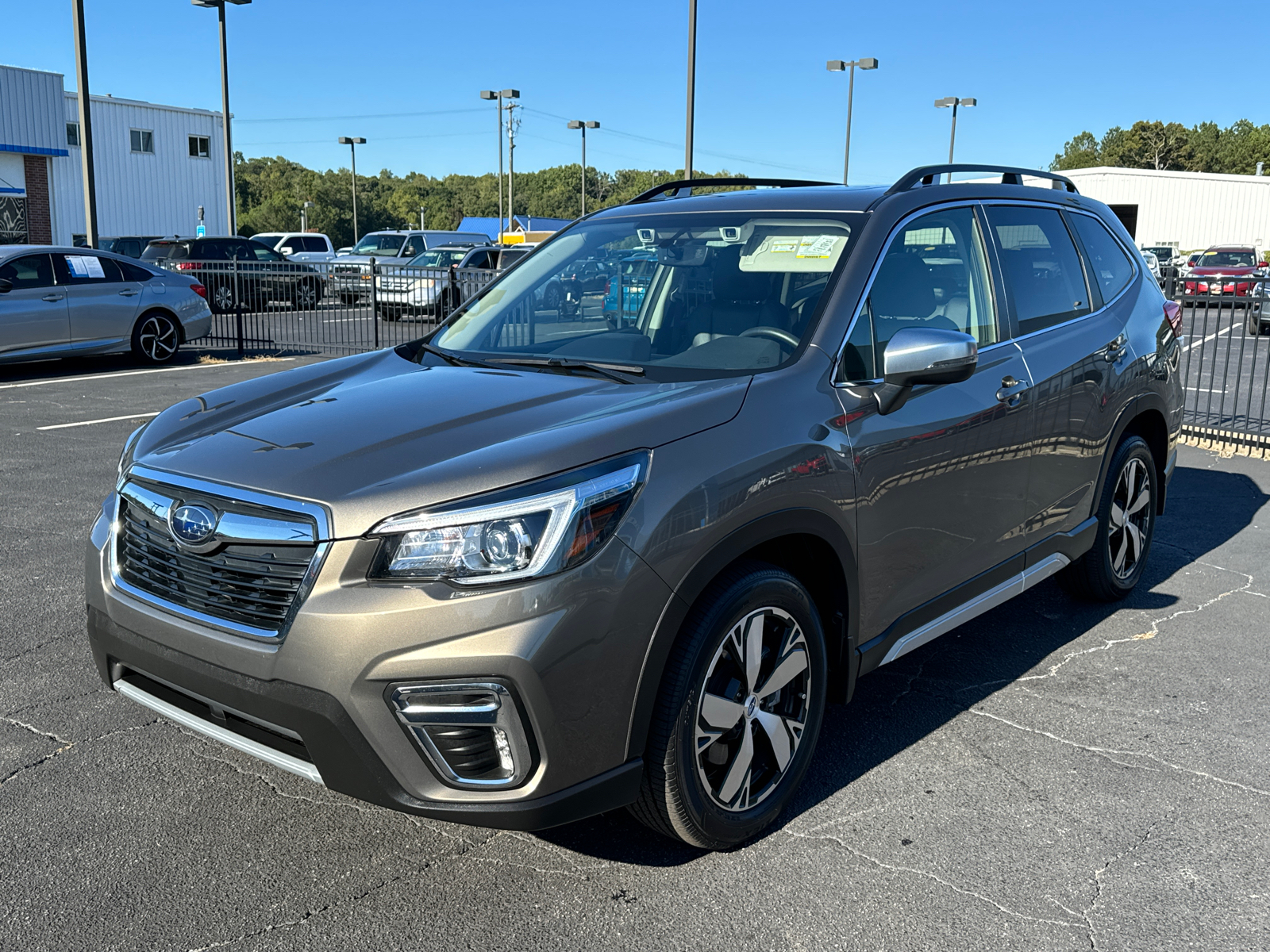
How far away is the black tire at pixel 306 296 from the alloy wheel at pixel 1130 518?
47.7 ft

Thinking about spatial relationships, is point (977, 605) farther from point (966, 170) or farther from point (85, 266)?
point (85, 266)

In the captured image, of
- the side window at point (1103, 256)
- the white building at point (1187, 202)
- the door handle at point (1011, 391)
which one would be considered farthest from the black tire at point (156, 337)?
the white building at point (1187, 202)

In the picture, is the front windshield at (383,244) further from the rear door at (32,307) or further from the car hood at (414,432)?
the car hood at (414,432)

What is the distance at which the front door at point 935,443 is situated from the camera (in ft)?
11.4

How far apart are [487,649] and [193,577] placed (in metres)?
0.86

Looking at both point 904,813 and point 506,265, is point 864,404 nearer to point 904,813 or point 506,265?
point 904,813

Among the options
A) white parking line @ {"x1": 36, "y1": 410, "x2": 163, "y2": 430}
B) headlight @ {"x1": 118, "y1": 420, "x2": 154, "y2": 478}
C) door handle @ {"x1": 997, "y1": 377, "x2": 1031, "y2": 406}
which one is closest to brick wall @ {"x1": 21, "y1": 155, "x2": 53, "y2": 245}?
white parking line @ {"x1": 36, "y1": 410, "x2": 163, "y2": 430}

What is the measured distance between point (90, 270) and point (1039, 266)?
13.0 m

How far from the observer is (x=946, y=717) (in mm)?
4145

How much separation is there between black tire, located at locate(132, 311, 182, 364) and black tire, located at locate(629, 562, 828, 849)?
13760mm

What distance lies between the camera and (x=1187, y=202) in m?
64.6

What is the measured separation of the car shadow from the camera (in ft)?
10.8

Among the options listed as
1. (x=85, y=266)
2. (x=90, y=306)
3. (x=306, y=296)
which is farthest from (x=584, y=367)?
(x=306, y=296)

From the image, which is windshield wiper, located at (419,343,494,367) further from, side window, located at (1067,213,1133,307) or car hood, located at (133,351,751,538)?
side window, located at (1067,213,1133,307)
